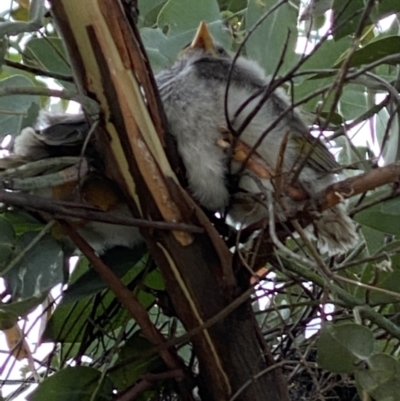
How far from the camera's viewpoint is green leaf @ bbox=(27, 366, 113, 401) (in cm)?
73

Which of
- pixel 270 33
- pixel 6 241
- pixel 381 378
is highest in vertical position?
pixel 270 33

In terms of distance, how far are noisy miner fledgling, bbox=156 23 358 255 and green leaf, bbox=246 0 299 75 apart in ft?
0.11

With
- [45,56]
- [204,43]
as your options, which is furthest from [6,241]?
[204,43]

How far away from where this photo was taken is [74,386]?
2.48ft

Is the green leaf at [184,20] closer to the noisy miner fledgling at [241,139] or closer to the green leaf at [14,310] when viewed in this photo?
the noisy miner fledgling at [241,139]

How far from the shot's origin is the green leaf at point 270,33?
840 millimetres

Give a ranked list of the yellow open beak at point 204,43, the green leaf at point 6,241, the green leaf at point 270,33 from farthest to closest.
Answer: the yellow open beak at point 204,43
the green leaf at point 270,33
the green leaf at point 6,241

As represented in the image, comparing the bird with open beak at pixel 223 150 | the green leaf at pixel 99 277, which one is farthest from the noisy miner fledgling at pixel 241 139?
the green leaf at pixel 99 277

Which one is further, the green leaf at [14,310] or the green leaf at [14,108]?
the green leaf at [14,108]

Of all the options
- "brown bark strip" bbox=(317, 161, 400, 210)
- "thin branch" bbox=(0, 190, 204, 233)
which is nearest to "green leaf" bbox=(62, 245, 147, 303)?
"thin branch" bbox=(0, 190, 204, 233)

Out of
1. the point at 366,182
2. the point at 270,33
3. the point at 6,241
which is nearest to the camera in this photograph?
the point at 366,182

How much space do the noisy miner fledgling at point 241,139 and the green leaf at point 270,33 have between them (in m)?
0.03

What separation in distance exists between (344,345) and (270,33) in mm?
351

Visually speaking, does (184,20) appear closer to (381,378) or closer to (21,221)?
(21,221)
